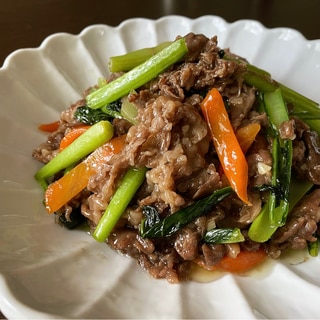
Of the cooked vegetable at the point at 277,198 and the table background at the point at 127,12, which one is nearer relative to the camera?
the cooked vegetable at the point at 277,198

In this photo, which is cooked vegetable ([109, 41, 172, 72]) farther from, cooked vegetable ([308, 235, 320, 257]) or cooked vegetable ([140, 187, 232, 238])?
cooked vegetable ([308, 235, 320, 257])

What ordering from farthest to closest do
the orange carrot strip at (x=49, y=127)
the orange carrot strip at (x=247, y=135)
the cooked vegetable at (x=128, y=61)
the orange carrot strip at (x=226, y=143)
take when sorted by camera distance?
the orange carrot strip at (x=49, y=127), the cooked vegetable at (x=128, y=61), the orange carrot strip at (x=247, y=135), the orange carrot strip at (x=226, y=143)

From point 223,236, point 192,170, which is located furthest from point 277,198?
point 192,170

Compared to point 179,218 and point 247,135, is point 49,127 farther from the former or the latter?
point 247,135

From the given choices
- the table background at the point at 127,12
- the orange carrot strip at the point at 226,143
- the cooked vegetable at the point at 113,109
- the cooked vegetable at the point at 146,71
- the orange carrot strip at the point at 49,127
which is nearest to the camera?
the orange carrot strip at the point at 226,143

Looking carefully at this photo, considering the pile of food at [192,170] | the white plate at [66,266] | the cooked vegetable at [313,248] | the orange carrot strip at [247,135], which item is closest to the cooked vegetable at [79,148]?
the pile of food at [192,170]

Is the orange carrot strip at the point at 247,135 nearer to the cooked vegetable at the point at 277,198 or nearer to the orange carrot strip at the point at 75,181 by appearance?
the cooked vegetable at the point at 277,198
